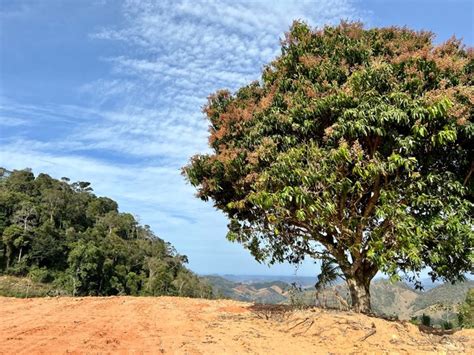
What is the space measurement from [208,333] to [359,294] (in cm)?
426

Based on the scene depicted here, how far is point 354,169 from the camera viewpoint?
876 centimetres

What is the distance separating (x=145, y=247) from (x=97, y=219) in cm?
914

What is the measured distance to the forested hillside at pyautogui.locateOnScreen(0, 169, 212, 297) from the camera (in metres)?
47.5

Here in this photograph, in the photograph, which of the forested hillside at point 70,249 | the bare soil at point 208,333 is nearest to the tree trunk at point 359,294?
the bare soil at point 208,333

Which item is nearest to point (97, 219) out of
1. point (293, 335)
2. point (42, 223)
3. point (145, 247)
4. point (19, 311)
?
point (145, 247)

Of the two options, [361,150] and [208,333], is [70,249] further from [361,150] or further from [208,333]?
[361,150]

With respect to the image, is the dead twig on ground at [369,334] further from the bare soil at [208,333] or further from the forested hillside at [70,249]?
the forested hillside at [70,249]

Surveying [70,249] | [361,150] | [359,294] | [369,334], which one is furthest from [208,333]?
[70,249]

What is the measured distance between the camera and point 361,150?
8812 millimetres

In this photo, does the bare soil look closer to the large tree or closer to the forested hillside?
the large tree

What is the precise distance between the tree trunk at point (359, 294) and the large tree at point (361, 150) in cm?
3

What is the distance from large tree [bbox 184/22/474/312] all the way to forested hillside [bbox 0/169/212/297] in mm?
39557

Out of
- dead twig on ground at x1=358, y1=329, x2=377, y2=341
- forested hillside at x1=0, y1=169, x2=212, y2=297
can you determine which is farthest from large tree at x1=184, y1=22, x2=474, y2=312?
forested hillside at x1=0, y1=169, x2=212, y2=297

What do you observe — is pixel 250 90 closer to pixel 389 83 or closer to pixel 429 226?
pixel 389 83
